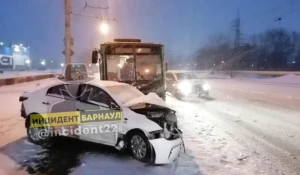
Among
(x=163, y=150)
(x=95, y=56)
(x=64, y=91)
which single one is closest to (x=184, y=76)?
(x=95, y=56)

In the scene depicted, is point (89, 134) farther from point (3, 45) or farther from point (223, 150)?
point (3, 45)

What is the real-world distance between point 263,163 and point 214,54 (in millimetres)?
98283

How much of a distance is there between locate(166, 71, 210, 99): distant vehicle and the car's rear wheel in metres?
13.4

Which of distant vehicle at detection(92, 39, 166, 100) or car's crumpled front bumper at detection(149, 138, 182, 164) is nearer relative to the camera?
car's crumpled front bumper at detection(149, 138, 182, 164)

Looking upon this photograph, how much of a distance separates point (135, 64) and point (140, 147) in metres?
5.46

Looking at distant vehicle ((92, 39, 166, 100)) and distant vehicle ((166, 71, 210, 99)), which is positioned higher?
distant vehicle ((92, 39, 166, 100))

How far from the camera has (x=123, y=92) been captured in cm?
758

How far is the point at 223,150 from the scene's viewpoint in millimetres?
7352

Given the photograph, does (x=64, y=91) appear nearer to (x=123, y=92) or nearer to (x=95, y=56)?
(x=123, y=92)

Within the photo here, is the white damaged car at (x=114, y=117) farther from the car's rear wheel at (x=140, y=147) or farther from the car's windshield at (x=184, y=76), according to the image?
the car's windshield at (x=184, y=76)

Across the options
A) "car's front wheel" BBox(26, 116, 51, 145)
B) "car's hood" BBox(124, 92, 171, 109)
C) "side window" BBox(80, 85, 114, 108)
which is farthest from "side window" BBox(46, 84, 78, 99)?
"car's hood" BBox(124, 92, 171, 109)

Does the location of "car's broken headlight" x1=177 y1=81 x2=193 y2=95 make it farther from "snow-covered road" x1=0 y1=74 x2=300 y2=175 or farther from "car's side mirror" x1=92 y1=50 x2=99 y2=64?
"car's side mirror" x1=92 y1=50 x2=99 y2=64

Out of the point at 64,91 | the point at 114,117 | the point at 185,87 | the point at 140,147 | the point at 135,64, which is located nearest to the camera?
the point at 140,147

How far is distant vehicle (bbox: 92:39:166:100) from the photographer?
11.3 meters
